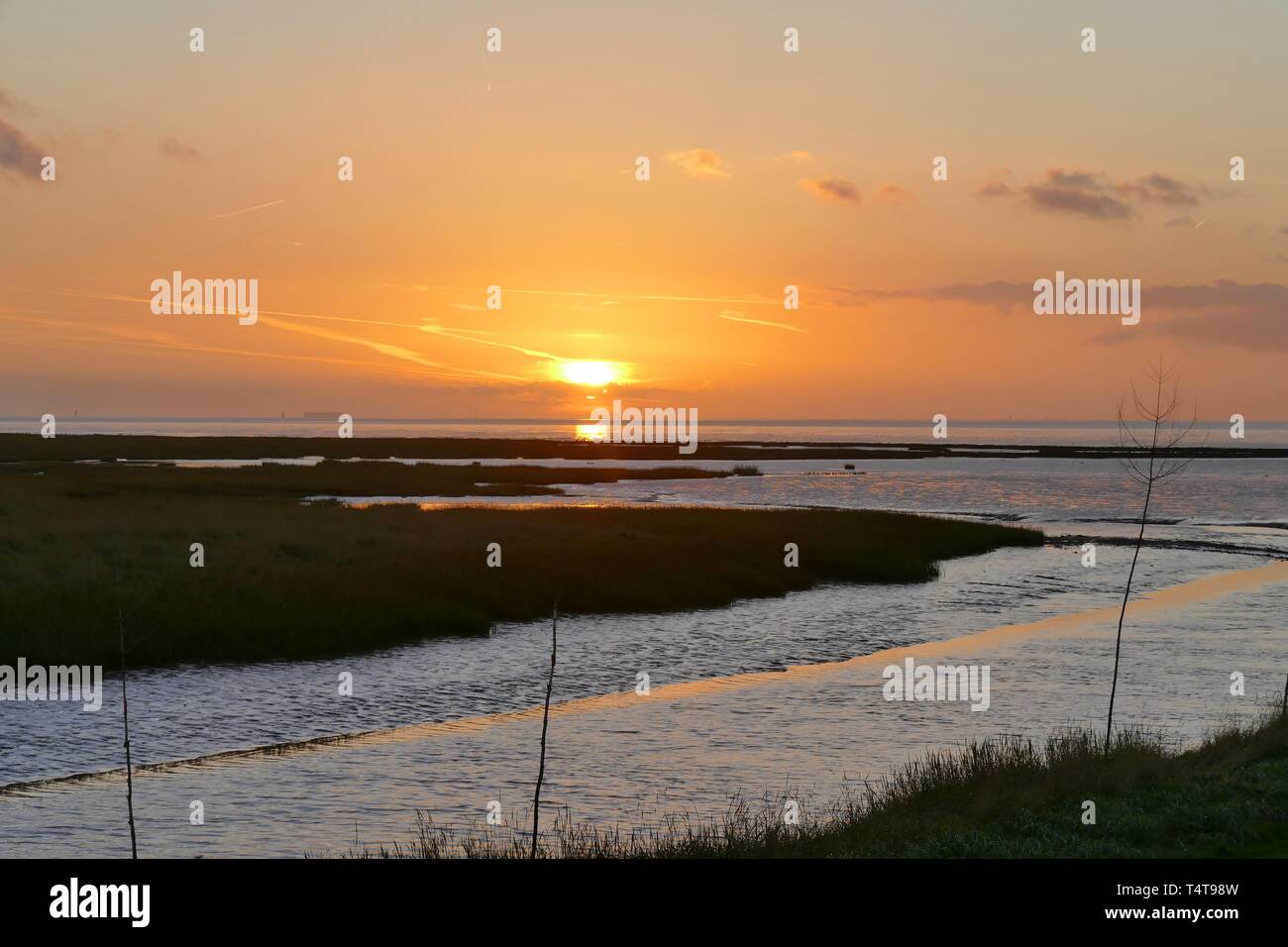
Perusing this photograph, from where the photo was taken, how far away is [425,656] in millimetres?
28969

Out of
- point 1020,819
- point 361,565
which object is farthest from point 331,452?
point 1020,819

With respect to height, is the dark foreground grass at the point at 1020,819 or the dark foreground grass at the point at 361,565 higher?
the dark foreground grass at the point at 361,565

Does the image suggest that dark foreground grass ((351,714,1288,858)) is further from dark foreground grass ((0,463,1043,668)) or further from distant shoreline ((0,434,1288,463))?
→ distant shoreline ((0,434,1288,463))

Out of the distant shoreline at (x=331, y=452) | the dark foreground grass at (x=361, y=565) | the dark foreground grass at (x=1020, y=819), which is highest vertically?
the distant shoreline at (x=331, y=452)

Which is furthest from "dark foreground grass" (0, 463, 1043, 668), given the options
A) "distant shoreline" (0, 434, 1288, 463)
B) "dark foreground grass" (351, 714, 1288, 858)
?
"distant shoreline" (0, 434, 1288, 463)

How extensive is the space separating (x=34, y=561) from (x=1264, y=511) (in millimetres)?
83664

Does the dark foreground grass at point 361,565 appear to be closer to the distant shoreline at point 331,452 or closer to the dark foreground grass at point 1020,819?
the dark foreground grass at point 1020,819

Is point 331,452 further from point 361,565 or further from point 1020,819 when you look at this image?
A: point 1020,819

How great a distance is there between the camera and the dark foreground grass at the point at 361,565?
2798cm

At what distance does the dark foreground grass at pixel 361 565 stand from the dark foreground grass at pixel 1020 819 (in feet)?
24.0

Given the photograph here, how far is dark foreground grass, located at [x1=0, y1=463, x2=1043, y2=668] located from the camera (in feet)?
91.8

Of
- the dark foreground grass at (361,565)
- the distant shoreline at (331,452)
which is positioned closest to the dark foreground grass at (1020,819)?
the dark foreground grass at (361,565)
